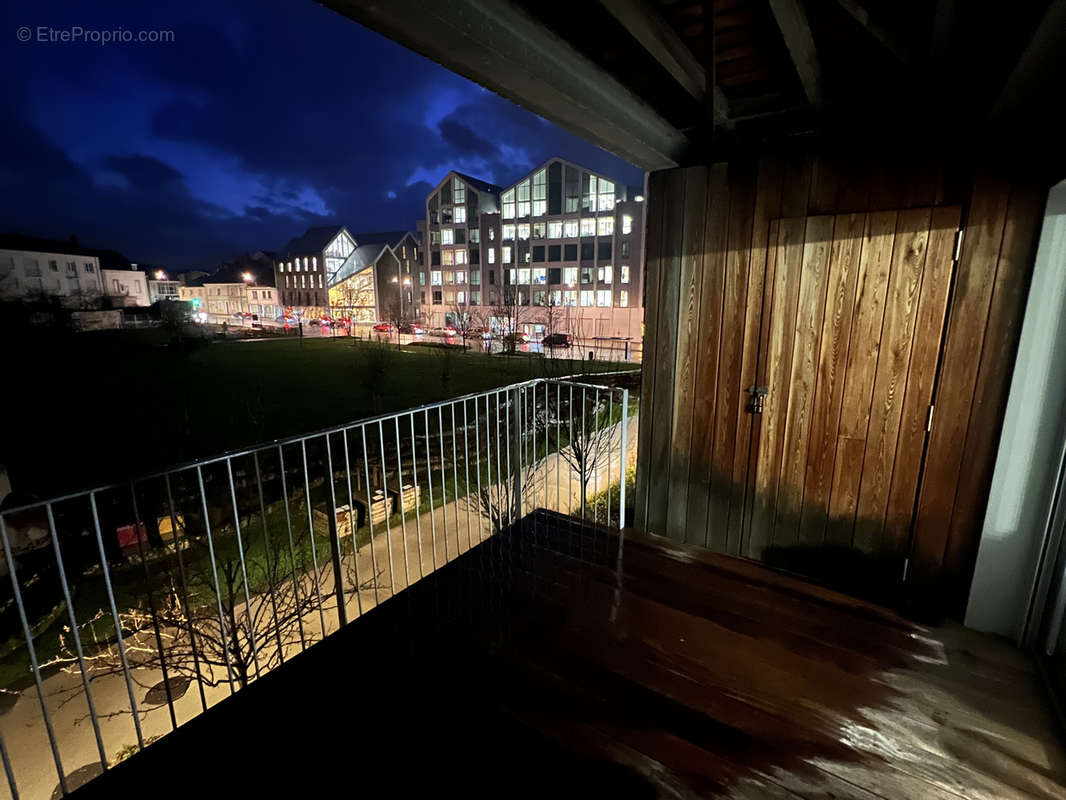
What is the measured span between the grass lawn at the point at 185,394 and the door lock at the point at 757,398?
954 centimetres

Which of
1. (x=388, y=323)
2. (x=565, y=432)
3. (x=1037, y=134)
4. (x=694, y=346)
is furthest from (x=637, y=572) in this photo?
(x=388, y=323)

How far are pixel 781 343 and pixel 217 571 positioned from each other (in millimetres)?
5422

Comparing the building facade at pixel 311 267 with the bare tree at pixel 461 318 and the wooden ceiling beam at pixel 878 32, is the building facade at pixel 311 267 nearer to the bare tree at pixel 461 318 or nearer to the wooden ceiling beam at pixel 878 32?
the bare tree at pixel 461 318

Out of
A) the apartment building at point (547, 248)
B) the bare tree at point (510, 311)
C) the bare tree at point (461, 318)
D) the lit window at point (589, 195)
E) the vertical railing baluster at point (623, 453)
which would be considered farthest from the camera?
the bare tree at point (461, 318)

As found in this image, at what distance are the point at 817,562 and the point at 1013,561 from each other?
895 millimetres

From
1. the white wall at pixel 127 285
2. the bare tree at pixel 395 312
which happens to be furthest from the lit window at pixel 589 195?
the white wall at pixel 127 285

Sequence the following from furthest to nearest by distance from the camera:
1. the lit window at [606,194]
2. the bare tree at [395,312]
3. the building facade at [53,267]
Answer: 1. the bare tree at [395,312]
2. the building facade at [53,267]
3. the lit window at [606,194]

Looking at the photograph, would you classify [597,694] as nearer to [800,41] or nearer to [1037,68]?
[800,41]

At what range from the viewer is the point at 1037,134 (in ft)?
7.38

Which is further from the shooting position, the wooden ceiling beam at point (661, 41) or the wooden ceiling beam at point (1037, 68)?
the wooden ceiling beam at point (661, 41)

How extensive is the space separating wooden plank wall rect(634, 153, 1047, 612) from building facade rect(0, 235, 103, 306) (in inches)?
1813

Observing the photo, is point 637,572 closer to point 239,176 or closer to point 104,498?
point 104,498

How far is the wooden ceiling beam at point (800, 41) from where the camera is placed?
1.71 metres

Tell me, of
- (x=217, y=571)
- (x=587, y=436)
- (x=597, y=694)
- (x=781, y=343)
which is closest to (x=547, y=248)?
(x=587, y=436)
